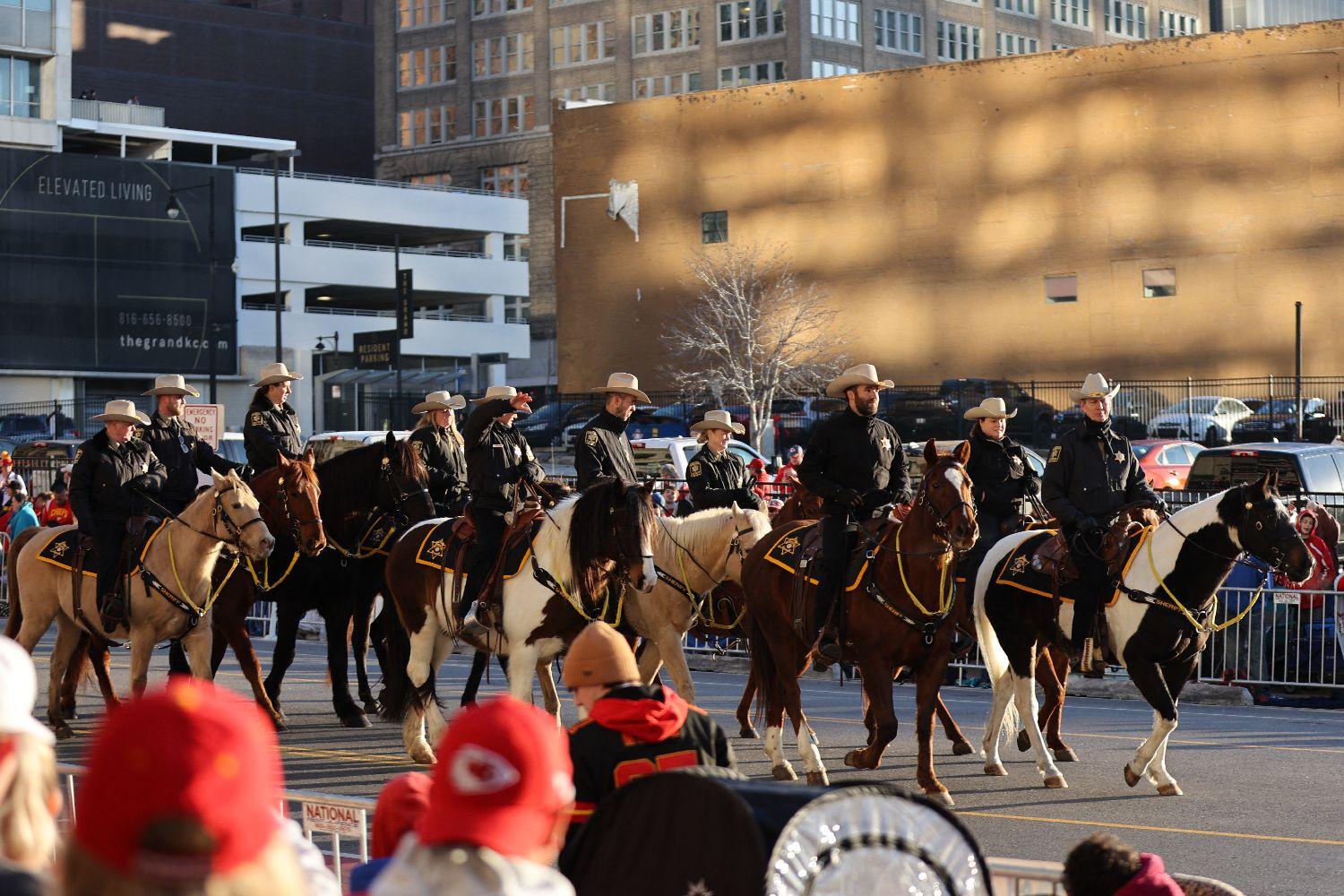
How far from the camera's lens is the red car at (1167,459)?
1442 inches

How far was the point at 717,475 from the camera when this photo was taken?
58.7 ft

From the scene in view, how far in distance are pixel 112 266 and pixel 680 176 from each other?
25.1 m

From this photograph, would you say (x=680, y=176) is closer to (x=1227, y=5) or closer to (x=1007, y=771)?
(x=1227, y=5)

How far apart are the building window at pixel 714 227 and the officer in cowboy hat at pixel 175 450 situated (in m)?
63.8

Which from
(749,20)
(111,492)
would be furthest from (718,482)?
(749,20)

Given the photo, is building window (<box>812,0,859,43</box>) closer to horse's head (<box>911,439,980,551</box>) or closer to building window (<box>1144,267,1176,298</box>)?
building window (<box>1144,267,1176,298</box>)

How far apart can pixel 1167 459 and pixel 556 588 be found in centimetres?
2650

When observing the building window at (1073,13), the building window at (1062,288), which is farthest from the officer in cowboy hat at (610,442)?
the building window at (1073,13)

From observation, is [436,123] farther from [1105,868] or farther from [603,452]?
[1105,868]

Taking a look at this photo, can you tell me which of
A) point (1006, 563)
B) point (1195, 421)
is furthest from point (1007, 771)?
point (1195, 421)

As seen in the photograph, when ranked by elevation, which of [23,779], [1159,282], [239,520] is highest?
[1159,282]

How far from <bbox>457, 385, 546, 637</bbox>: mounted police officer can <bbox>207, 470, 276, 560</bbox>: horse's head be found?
1.78 meters

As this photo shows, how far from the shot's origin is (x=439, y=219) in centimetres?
9781

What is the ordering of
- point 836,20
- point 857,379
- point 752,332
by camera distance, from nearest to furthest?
point 857,379, point 752,332, point 836,20
